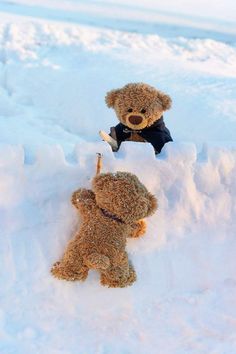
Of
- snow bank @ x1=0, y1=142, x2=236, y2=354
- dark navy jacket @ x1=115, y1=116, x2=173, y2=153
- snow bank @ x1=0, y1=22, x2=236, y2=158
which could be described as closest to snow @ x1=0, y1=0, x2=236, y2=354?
snow bank @ x1=0, y1=142, x2=236, y2=354

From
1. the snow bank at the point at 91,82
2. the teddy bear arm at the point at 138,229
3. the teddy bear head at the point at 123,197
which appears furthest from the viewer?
the snow bank at the point at 91,82

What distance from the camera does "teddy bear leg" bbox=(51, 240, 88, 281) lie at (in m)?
1.33

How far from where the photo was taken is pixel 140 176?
1.52 metres

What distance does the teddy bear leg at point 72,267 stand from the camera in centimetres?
133

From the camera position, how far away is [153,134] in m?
1.68

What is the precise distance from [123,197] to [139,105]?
1.32 feet

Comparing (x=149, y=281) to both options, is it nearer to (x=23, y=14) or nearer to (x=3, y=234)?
(x=3, y=234)

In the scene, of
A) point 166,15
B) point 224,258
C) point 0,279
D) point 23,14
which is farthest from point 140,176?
point 166,15

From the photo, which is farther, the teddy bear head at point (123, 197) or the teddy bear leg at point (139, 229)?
the teddy bear leg at point (139, 229)

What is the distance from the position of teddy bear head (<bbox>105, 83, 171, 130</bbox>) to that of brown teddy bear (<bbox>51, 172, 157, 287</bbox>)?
328 mm

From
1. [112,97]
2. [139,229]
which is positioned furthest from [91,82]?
[139,229]

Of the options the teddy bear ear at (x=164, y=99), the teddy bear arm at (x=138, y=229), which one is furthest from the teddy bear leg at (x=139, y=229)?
the teddy bear ear at (x=164, y=99)

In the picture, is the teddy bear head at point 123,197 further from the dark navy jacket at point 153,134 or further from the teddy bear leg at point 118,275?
the dark navy jacket at point 153,134

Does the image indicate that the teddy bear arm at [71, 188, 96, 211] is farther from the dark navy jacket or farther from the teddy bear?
the dark navy jacket
